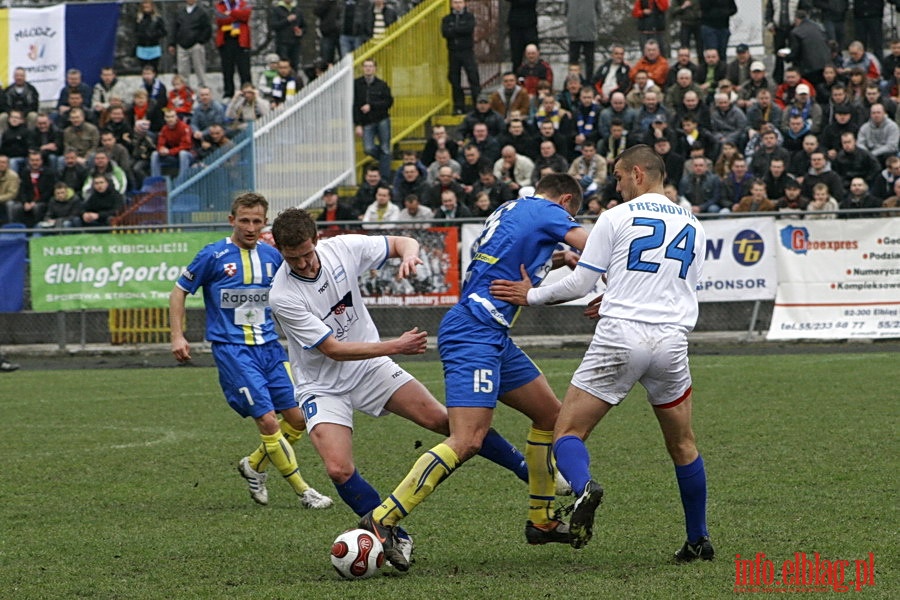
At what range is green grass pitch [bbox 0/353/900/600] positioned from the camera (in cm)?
639

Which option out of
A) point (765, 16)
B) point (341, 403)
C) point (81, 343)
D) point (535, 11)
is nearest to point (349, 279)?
point (341, 403)

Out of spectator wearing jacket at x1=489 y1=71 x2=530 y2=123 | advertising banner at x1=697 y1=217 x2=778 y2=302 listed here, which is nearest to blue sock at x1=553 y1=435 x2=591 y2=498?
advertising banner at x1=697 y1=217 x2=778 y2=302

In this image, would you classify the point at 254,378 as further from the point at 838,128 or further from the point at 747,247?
the point at 838,128

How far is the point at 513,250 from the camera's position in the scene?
278 inches

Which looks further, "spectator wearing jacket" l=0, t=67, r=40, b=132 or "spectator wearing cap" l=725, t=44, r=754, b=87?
"spectator wearing jacket" l=0, t=67, r=40, b=132

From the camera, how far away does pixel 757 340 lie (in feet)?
60.1

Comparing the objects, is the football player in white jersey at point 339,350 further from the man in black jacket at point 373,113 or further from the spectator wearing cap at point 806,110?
the man in black jacket at point 373,113

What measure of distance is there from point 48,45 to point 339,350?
67.5 feet

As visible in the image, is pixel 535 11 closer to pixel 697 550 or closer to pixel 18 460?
pixel 18 460

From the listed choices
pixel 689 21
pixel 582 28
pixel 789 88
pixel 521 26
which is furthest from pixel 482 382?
pixel 521 26

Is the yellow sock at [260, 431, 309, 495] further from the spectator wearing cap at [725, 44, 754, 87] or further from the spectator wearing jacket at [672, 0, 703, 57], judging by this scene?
the spectator wearing jacket at [672, 0, 703, 57]

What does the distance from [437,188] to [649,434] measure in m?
9.49

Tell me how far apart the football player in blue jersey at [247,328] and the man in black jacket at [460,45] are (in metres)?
14.6

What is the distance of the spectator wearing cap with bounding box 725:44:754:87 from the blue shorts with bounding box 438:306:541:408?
1594 cm
